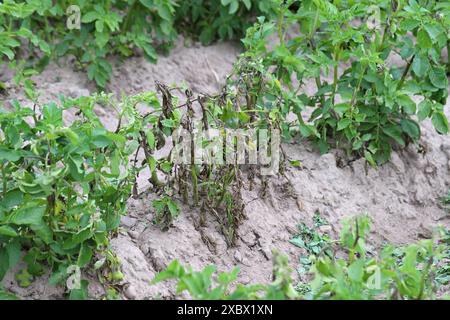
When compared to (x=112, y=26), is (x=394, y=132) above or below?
below

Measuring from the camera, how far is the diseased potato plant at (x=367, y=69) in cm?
428

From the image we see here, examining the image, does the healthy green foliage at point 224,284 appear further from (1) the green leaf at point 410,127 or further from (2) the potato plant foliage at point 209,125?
(1) the green leaf at point 410,127

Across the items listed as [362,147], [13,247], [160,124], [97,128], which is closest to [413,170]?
[362,147]

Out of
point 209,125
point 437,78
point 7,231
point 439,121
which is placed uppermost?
point 437,78

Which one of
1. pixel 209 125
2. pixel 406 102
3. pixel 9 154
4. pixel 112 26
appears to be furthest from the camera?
pixel 112 26

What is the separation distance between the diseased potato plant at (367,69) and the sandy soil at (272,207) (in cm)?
15

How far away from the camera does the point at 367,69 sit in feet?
14.6

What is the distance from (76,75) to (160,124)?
1789mm

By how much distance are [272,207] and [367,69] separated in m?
0.88

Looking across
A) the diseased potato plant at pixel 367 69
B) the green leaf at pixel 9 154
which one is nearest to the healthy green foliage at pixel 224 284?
the green leaf at pixel 9 154

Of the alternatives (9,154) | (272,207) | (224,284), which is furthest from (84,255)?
(272,207)

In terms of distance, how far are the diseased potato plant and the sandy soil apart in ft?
0.49

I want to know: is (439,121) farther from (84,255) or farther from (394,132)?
(84,255)

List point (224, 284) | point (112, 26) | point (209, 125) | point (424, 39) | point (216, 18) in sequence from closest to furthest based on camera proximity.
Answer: point (224, 284), point (209, 125), point (424, 39), point (112, 26), point (216, 18)
